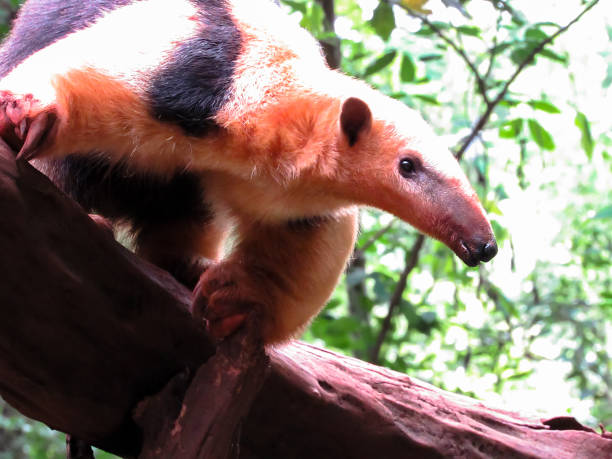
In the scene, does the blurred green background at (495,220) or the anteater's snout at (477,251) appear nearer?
the anteater's snout at (477,251)

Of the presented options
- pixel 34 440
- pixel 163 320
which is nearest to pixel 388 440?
pixel 163 320

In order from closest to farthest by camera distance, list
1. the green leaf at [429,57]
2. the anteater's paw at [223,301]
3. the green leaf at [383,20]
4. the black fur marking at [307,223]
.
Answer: the anteater's paw at [223,301]
the black fur marking at [307,223]
the green leaf at [383,20]
the green leaf at [429,57]

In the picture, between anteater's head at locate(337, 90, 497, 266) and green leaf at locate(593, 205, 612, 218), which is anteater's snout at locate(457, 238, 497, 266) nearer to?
anteater's head at locate(337, 90, 497, 266)

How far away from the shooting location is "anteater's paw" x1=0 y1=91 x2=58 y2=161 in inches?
76.5

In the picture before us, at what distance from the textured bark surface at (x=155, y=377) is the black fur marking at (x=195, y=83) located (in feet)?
1.42

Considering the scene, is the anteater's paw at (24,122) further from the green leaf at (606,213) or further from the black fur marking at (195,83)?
the green leaf at (606,213)

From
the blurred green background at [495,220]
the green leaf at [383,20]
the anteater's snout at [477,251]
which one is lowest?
the blurred green background at [495,220]

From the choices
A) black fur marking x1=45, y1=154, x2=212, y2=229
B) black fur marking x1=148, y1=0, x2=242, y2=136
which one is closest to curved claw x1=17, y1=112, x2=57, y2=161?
black fur marking x1=148, y1=0, x2=242, y2=136

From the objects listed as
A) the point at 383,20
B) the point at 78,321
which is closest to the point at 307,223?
the point at 78,321

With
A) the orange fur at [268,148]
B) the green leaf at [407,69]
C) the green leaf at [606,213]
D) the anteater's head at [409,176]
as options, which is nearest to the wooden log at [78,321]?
the orange fur at [268,148]

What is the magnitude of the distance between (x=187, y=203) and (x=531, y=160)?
18.9ft

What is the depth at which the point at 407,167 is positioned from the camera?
2.29 m

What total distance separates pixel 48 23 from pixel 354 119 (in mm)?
1212

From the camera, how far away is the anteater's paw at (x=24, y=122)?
194 cm
